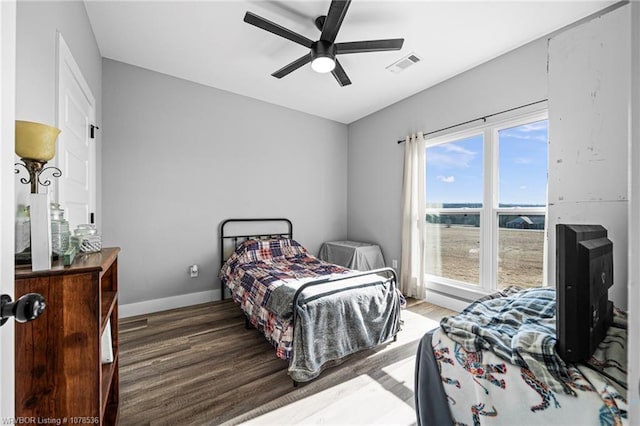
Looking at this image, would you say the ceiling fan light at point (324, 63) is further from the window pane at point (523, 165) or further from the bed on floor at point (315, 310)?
the window pane at point (523, 165)

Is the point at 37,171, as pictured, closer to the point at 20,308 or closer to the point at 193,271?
the point at 20,308

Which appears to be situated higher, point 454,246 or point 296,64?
point 296,64

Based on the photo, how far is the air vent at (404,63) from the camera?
2.70 metres

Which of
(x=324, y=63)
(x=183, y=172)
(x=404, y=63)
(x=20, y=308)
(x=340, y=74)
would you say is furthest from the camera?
(x=183, y=172)

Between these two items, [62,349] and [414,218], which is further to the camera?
[414,218]

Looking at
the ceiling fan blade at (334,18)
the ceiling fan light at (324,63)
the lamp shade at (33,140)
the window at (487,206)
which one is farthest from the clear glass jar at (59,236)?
the window at (487,206)

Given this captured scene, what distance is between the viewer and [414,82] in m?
3.22

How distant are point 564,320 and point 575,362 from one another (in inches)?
4.3

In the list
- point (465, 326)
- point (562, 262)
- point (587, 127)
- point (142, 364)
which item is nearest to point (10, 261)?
point (465, 326)

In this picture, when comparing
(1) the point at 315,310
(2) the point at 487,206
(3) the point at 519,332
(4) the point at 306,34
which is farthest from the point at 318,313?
(4) the point at 306,34

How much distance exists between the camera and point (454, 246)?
328 centimetres

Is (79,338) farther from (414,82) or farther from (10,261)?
(414,82)

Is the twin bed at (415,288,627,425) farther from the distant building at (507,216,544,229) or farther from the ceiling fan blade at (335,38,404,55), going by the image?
the ceiling fan blade at (335,38,404,55)

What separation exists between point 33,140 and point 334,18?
1.79m
